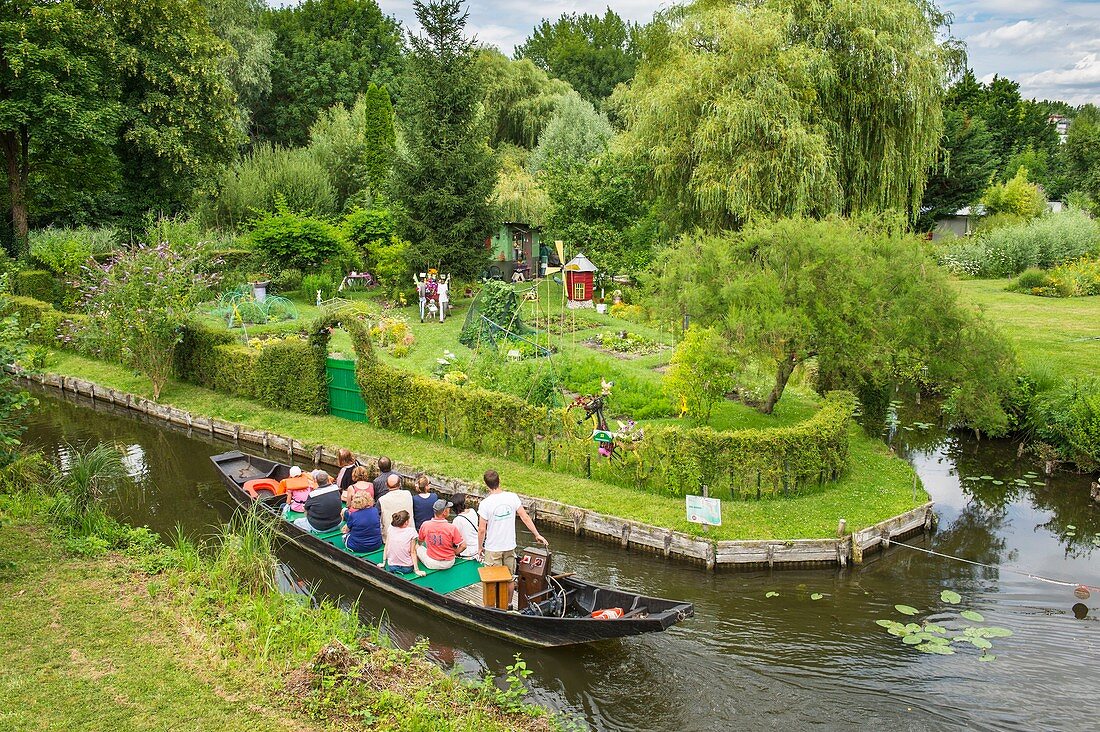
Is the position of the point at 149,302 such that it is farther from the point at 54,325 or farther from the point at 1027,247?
the point at 1027,247

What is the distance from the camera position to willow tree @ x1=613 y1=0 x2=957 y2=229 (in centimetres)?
2116

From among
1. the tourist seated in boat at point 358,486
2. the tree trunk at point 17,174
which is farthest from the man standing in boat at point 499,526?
the tree trunk at point 17,174

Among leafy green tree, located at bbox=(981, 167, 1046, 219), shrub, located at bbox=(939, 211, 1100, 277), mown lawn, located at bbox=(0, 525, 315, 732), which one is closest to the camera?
mown lawn, located at bbox=(0, 525, 315, 732)

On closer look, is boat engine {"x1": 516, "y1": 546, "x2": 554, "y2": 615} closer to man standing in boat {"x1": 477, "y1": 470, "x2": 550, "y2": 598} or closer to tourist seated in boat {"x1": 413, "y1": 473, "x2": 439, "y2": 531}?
man standing in boat {"x1": 477, "y1": 470, "x2": 550, "y2": 598}

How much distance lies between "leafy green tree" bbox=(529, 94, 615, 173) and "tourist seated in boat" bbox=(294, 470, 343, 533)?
29.2m

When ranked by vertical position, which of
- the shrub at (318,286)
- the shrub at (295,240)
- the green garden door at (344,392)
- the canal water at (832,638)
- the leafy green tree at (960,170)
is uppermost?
the leafy green tree at (960,170)

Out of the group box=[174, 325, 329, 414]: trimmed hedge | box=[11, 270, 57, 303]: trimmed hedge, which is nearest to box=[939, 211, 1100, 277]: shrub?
box=[174, 325, 329, 414]: trimmed hedge

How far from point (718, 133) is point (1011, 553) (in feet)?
43.7

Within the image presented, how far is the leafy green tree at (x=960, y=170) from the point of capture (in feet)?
148

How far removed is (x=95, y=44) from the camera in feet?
91.5

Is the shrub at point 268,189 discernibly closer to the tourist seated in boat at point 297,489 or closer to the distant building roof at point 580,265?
the distant building roof at point 580,265

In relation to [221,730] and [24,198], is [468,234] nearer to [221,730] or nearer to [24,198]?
[24,198]

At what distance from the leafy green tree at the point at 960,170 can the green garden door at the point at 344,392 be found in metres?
39.4

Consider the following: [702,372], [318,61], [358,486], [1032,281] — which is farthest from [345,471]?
[318,61]
